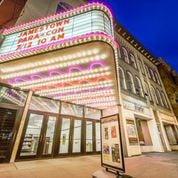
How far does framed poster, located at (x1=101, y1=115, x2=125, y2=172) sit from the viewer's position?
373 centimetres

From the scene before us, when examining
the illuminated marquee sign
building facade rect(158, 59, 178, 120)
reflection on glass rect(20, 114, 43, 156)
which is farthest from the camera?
building facade rect(158, 59, 178, 120)

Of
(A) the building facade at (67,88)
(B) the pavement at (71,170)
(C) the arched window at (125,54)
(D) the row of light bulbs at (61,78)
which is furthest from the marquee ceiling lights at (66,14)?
(C) the arched window at (125,54)

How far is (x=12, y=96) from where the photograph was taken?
7.23 metres

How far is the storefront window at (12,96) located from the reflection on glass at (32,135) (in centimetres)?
103

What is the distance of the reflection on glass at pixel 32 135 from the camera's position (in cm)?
703

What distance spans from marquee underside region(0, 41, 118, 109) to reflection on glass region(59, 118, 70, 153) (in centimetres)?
174

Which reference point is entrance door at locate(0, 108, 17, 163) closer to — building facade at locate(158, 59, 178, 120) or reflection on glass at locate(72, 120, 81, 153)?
reflection on glass at locate(72, 120, 81, 153)

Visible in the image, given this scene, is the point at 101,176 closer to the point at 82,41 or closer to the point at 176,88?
the point at 82,41

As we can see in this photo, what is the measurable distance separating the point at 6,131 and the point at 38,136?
168 centimetres

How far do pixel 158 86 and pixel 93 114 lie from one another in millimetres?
10874

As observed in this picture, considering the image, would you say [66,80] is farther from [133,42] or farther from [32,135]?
[133,42]

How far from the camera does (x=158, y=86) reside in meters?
17.5

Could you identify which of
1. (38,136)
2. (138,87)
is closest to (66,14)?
(38,136)

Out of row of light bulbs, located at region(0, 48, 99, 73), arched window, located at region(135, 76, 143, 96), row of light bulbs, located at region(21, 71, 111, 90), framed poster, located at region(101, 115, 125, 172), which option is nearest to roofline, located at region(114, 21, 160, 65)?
arched window, located at region(135, 76, 143, 96)
